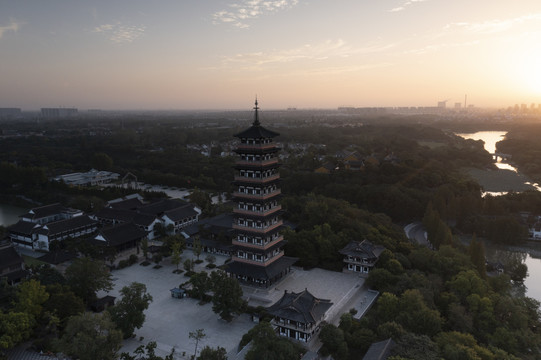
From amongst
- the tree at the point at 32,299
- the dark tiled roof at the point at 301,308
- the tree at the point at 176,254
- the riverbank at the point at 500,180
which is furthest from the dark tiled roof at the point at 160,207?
the riverbank at the point at 500,180

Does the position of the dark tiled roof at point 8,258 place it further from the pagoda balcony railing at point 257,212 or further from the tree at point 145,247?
the pagoda balcony railing at point 257,212

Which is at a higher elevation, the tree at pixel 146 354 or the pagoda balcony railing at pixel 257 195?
the pagoda balcony railing at pixel 257 195

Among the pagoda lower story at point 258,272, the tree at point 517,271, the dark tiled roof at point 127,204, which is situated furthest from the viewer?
the dark tiled roof at point 127,204

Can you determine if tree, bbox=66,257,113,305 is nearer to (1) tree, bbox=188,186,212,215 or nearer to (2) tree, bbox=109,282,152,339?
(2) tree, bbox=109,282,152,339

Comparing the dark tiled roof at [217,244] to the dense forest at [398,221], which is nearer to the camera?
the dense forest at [398,221]

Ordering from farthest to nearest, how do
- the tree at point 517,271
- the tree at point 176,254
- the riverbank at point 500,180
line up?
1. the riverbank at point 500,180
2. the tree at point 517,271
3. the tree at point 176,254

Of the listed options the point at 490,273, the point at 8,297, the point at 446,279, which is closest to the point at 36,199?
the point at 8,297

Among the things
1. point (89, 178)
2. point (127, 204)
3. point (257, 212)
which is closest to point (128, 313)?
point (257, 212)
